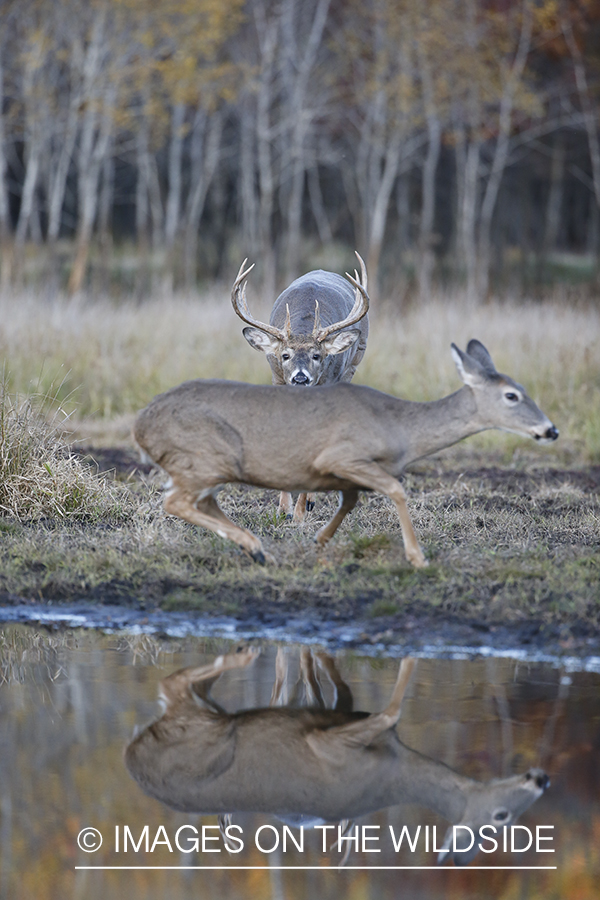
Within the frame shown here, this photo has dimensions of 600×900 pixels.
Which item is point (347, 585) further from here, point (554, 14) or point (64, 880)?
point (554, 14)

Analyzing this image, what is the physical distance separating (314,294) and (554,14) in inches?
879

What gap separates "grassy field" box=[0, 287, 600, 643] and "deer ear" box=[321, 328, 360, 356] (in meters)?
1.20

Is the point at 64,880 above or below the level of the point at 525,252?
above

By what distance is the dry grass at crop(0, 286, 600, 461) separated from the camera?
12.9 m

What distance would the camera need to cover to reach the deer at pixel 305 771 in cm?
408

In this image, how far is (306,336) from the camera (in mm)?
9039

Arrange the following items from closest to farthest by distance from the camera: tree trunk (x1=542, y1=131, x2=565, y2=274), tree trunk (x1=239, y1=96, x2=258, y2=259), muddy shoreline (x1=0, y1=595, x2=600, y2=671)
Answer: muddy shoreline (x1=0, y1=595, x2=600, y2=671)
tree trunk (x1=239, y1=96, x2=258, y2=259)
tree trunk (x1=542, y1=131, x2=565, y2=274)

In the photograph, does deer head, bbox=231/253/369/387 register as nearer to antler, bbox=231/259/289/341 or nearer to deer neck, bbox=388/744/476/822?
antler, bbox=231/259/289/341

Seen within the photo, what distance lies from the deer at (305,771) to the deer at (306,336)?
→ 3.54m

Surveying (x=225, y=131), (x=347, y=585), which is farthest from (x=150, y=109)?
(x=347, y=585)

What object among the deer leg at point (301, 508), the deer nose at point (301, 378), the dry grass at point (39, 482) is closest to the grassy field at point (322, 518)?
the dry grass at point (39, 482)

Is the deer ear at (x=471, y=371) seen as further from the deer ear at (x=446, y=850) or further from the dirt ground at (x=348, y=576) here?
the deer ear at (x=446, y=850)

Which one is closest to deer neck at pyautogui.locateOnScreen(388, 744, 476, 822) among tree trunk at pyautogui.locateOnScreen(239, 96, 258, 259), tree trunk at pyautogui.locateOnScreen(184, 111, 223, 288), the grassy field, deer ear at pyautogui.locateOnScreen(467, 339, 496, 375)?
the grassy field

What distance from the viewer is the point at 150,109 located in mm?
26281
